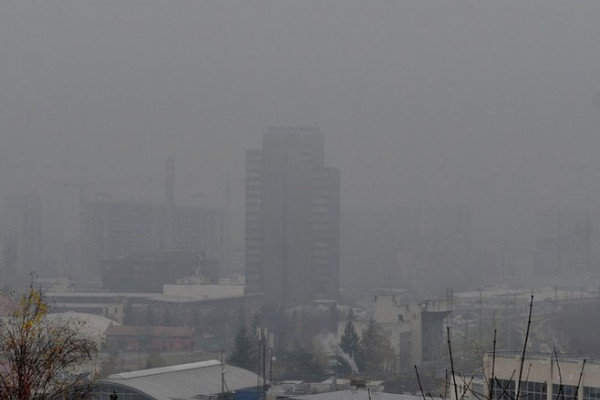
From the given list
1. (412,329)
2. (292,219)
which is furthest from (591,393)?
(292,219)

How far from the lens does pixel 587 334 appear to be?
31.2 metres

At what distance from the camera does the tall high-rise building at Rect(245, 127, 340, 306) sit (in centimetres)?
4822

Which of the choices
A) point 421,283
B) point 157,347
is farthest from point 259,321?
point 421,283

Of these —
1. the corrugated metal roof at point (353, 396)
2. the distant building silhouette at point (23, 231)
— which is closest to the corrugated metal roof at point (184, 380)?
the corrugated metal roof at point (353, 396)

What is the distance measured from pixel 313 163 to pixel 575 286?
1072 cm

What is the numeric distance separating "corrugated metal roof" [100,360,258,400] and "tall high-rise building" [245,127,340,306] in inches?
1156

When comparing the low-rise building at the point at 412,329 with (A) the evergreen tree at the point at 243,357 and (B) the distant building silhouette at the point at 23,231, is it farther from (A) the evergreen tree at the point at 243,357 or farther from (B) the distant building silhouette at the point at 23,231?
(B) the distant building silhouette at the point at 23,231

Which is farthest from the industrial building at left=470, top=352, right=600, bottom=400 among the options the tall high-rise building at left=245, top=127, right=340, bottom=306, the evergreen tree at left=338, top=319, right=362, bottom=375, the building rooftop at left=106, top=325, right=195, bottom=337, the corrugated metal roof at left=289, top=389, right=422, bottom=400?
the tall high-rise building at left=245, top=127, right=340, bottom=306

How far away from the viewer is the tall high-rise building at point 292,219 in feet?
158

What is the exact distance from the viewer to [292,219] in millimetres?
51219

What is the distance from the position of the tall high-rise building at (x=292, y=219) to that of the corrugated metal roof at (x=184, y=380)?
29.4 meters

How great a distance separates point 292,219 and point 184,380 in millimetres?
36156

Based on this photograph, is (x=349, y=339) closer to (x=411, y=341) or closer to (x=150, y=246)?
(x=411, y=341)

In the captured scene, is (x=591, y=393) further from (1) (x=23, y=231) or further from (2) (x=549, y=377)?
(1) (x=23, y=231)
